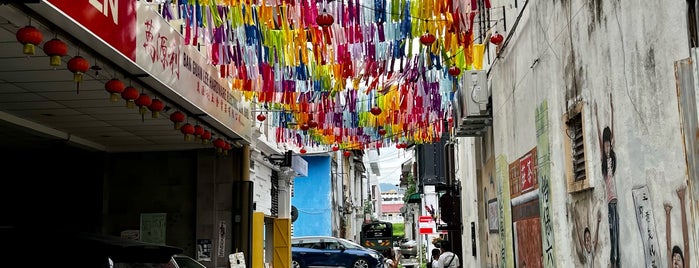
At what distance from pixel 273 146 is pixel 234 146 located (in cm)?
691

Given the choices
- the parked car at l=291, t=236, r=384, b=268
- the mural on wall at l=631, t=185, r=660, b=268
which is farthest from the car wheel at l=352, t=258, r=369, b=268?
the mural on wall at l=631, t=185, r=660, b=268

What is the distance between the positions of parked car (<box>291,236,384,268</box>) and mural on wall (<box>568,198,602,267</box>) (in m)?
20.5

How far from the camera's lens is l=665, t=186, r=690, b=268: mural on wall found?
14.2 ft

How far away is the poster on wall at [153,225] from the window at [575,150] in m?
11.1

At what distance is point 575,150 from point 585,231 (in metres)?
0.81

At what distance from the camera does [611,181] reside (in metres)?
5.82

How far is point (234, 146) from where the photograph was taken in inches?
643

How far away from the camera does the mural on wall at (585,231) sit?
21.0 feet

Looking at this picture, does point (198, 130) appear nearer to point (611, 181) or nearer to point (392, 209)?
point (611, 181)

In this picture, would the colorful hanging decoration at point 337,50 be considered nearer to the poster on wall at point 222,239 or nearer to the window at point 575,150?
the poster on wall at point 222,239

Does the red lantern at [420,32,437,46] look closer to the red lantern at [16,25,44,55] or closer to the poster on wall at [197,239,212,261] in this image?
the red lantern at [16,25,44,55]

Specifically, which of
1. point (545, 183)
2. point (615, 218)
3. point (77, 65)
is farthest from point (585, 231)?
point (77, 65)

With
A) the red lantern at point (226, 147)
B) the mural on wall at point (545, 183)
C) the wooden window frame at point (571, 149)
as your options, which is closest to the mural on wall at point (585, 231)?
the wooden window frame at point (571, 149)

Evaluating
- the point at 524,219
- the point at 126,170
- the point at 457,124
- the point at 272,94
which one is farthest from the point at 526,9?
the point at 126,170
